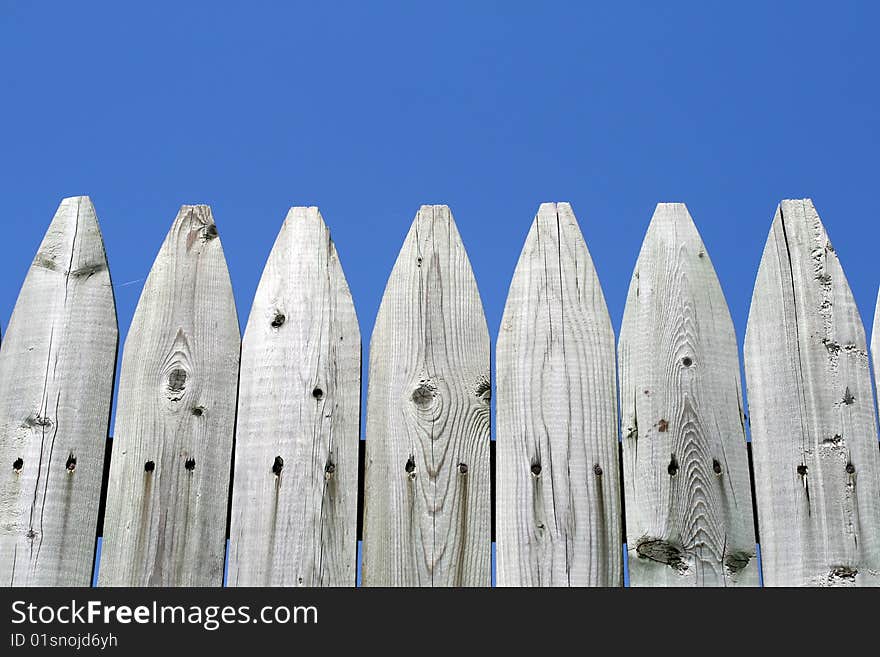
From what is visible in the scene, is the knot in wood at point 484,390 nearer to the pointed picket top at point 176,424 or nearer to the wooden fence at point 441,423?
the wooden fence at point 441,423

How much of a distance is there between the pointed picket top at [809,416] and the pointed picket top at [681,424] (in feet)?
0.21

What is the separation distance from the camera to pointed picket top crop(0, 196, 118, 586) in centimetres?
247

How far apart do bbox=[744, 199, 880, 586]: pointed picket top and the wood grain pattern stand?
0.39 m

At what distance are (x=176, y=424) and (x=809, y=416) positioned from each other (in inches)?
63.0

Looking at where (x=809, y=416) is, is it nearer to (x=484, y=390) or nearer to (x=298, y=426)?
(x=484, y=390)

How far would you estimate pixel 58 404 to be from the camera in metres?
2.59

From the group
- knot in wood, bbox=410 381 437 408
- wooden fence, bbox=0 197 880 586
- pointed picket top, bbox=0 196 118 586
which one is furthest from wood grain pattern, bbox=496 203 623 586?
pointed picket top, bbox=0 196 118 586

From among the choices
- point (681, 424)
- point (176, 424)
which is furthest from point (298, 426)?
point (681, 424)

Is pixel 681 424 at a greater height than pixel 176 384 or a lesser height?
lesser

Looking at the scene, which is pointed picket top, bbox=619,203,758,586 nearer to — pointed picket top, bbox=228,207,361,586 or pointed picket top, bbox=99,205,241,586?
pointed picket top, bbox=228,207,361,586

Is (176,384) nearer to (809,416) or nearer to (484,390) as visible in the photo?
(484,390)

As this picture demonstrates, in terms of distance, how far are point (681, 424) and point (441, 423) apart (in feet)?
1.97

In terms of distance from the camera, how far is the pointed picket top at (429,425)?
2.45 m
